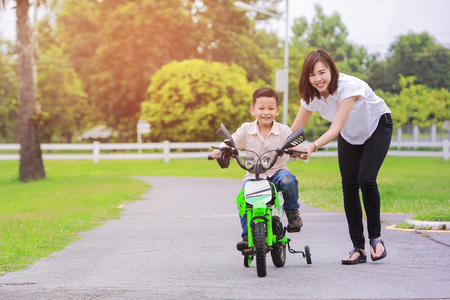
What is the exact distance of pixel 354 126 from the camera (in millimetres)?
4961

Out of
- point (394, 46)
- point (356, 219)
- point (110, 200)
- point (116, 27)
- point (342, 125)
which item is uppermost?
point (116, 27)

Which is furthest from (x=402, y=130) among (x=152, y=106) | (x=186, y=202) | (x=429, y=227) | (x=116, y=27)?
(x=429, y=227)

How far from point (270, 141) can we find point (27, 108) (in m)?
16.4

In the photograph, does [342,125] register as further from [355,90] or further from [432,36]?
[432,36]

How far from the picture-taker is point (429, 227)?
6.83 metres

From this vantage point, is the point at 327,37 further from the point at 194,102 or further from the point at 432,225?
the point at 432,225

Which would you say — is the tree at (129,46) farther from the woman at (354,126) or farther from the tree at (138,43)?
the woman at (354,126)

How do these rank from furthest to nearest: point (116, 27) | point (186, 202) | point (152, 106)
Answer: point (116, 27) → point (152, 106) → point (186, 202)

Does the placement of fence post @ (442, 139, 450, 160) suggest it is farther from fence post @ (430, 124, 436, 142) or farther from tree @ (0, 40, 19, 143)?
tree @ (0, 40, 19, 143)

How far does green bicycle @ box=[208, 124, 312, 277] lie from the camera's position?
4453 millimetres


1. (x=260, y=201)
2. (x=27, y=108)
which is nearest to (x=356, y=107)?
(x=260, y=201)

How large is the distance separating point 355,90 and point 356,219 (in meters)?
1.18

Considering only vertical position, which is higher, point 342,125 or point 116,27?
point 116,27

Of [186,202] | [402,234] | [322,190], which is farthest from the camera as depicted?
[322,190]
